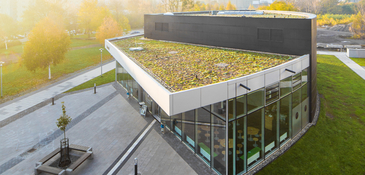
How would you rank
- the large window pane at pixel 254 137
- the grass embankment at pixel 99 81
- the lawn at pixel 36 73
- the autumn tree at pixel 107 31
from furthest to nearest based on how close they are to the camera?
the autumn tree at pixel 107 31
the lawn at pixel 36 73
the grass embankment at pixel 99 81
the large window pane at pixel 254 137

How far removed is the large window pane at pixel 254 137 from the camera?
1155cm

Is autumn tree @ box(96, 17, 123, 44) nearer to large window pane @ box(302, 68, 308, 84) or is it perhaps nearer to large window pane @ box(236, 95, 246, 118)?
large window pane @ box(302, 68, 308, 84)

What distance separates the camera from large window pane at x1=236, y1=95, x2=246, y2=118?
10793 millimetres

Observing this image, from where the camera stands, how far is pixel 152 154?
13.6m

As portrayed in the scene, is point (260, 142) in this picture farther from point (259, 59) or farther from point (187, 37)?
point (187, 37)

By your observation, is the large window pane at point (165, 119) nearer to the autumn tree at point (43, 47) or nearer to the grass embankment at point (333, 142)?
the grass embankment at point (333, 142)

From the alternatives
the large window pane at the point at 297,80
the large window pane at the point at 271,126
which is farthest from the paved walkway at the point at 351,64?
the large window pane at the point at 271,126

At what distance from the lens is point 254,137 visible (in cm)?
1202

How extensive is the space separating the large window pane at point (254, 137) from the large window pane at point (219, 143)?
1329 millimetres

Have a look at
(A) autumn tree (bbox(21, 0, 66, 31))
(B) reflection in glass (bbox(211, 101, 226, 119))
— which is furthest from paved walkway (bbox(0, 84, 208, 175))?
(A) autumn tree (bbox(21, 0, 66, 31))

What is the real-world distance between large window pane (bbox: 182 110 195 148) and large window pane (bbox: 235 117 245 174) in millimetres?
2722

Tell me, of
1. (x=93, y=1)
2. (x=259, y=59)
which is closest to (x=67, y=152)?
(x=259, y=59)

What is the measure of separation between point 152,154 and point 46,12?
7229 cm

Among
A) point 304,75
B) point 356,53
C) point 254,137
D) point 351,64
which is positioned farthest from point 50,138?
point 356,53
